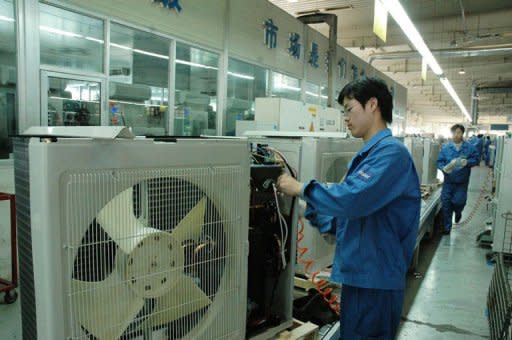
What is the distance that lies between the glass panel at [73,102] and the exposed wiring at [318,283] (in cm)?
293

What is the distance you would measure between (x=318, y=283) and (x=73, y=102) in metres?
3.24

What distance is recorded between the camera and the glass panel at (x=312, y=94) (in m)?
8.36

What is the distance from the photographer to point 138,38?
15.6ft

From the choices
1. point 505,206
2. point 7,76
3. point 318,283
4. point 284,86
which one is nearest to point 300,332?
point 318,283

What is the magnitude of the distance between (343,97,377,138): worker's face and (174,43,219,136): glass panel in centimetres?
395

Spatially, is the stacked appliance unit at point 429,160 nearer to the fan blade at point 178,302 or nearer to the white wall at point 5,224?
the white wall at point 5,224

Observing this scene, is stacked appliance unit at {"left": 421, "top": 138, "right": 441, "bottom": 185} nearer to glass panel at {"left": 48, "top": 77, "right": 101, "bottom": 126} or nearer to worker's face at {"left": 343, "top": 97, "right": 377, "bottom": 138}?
glass panel at {"left": 48, "top": 77, "right": 101, "bottom": 126}

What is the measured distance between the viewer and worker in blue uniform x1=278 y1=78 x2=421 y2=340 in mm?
1336

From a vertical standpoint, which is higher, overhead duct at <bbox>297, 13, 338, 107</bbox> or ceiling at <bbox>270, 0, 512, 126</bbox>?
ceiling at <bbox>270, 0, 512, 126</bbox>

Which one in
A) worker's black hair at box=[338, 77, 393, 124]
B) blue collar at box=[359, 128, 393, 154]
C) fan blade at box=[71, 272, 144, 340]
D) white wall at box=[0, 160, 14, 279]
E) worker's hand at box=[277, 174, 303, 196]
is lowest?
white wall at box=[0, 160, 14, 279]

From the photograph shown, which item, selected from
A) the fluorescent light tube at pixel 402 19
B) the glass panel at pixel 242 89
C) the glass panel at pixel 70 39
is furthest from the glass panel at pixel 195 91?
the fluorescent light tube at pixel 402 19

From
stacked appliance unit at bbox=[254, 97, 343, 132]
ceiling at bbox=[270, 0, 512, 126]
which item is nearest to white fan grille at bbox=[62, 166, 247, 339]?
stacked appliance unit at bbox=[254, 97, 343, 132]

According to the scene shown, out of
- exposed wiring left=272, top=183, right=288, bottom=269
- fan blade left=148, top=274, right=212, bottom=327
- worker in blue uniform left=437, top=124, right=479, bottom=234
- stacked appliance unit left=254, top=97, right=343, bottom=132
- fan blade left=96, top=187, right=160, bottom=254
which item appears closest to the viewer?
fan blade left=96, top=187, right=160, bottom=254

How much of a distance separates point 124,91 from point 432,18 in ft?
22.8
